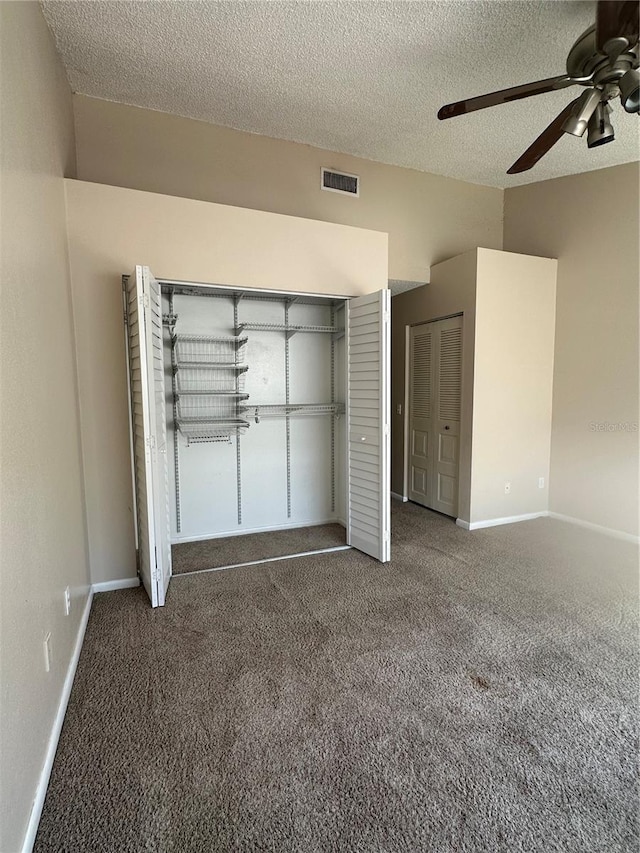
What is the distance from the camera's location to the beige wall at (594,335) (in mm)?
3732

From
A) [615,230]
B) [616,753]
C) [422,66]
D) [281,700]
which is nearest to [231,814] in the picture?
[281,700]

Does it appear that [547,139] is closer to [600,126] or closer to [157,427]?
[600,126]

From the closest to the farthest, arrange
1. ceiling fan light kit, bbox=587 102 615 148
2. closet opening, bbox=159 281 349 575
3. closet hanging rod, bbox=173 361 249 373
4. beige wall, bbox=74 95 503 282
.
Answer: ceiling fan light kit, bbox=587 102 615 148, beige wall, bbox=74 95 503 282, closet hanging rod, bbox=173 361 249 373, closet opening, bbox=159 281 349 575

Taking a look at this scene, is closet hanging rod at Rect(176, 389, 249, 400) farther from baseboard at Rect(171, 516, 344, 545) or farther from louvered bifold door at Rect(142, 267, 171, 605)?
baseboard at Rect(171, 516, 344, 545)

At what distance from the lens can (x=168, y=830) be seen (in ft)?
4.30

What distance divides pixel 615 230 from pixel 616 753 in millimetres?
4165

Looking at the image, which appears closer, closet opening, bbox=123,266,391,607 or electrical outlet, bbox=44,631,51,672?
electrical outlet, bbox=44,631,51,672

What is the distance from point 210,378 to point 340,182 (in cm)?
236

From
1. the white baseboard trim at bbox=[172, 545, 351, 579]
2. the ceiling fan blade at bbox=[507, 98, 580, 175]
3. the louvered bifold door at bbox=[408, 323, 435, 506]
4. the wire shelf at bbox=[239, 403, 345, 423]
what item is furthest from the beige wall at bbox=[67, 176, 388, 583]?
the louvered bifold door at bbox=[408, 323, 435, 506]

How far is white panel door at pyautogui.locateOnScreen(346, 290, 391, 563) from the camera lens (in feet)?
10.2

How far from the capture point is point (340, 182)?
159 inches

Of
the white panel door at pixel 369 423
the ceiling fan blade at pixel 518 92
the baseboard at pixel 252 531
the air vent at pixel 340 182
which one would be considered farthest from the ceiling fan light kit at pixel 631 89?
the baseboard at pixel 252 531

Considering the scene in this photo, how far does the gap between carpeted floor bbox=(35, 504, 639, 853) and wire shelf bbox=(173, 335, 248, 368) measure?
6.29 feet

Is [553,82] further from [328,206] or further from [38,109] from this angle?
[38,109]
